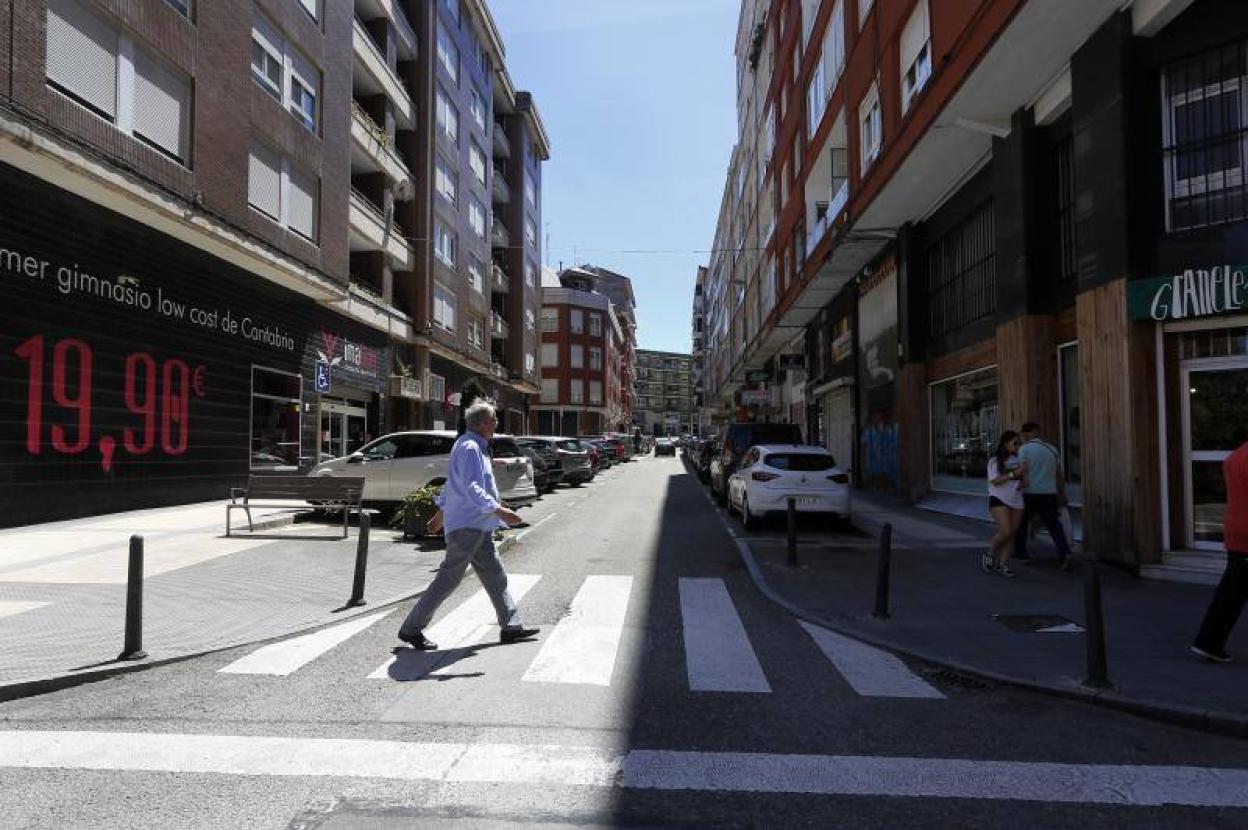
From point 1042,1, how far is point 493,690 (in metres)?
9.49

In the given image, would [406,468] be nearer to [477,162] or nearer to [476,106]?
[477,162]

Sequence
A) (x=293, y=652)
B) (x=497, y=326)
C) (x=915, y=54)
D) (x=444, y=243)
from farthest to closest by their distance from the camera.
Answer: (x=497, y=326), (x=444, y=243), (x=915, y=54), (x=293, y=652)

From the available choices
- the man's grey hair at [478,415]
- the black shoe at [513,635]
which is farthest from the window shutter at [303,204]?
the black shoe at [513,635]

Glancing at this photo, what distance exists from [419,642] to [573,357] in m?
67.3

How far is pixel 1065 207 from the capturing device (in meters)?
12.0

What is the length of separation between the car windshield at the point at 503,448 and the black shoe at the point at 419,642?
1028cm

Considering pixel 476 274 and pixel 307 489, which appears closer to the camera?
pixel 307 489

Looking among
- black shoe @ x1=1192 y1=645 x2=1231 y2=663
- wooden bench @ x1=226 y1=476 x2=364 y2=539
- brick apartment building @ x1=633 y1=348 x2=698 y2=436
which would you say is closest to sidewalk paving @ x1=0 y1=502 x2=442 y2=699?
wooden bench @ x1=226 y1=476 x2=364 y2=539

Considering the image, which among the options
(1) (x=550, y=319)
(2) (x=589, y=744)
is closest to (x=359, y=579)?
(2) (x=589, y=744)

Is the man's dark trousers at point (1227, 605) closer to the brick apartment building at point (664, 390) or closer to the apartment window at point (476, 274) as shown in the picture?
the apartment window at point (476, 274)

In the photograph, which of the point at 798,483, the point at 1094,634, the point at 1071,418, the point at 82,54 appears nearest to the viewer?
the point at 1094,634

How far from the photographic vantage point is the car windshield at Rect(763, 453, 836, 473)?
1336cm

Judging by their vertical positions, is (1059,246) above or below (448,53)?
below

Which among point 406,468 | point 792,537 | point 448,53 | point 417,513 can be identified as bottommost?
point 792,537
